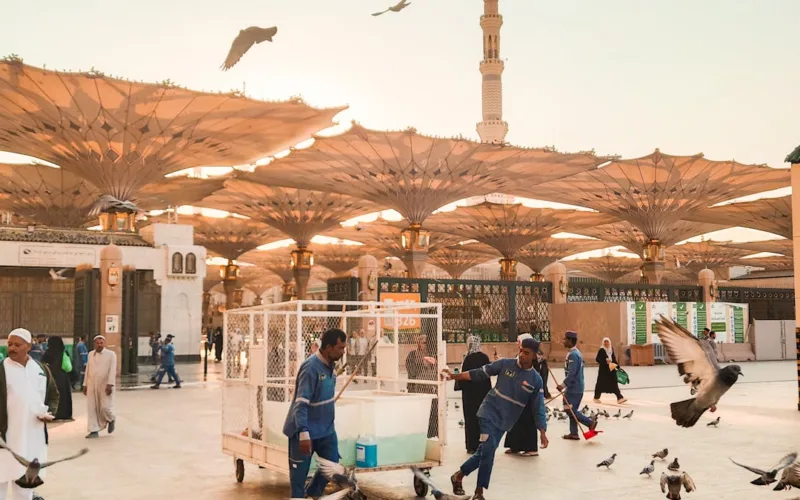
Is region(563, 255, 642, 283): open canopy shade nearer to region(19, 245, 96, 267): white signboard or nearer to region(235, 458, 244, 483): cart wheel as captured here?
region(19, 245, 96, 267): white signboard

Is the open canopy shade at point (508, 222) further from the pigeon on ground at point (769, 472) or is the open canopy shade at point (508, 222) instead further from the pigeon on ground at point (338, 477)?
the pigeon on ground at point (769, 472)

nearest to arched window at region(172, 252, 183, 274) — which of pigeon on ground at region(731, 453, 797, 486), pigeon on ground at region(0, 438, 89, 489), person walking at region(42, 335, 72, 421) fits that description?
person walking at region(42, 335, 72, 421)

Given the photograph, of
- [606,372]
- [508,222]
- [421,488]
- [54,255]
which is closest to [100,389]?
[421,488]

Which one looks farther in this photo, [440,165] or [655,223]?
[655,223]

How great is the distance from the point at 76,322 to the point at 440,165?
1761 cm

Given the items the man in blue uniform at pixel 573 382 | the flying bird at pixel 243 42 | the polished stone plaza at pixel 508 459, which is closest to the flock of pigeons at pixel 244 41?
the flying bird at pixel 243 42

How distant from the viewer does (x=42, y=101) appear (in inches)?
1094

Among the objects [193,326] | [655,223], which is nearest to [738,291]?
[655,223]

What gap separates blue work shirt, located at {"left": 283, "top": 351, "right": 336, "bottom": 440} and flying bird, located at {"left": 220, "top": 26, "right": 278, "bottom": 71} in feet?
55.1

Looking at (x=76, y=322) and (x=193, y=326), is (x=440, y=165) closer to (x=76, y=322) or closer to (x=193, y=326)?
(x=193, y=326)

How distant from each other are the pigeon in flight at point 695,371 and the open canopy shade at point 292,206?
39.4 m

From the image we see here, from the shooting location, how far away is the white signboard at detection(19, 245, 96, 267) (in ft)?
92.7

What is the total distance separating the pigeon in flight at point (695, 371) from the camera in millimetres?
5053

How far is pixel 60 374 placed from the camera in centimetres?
1363
